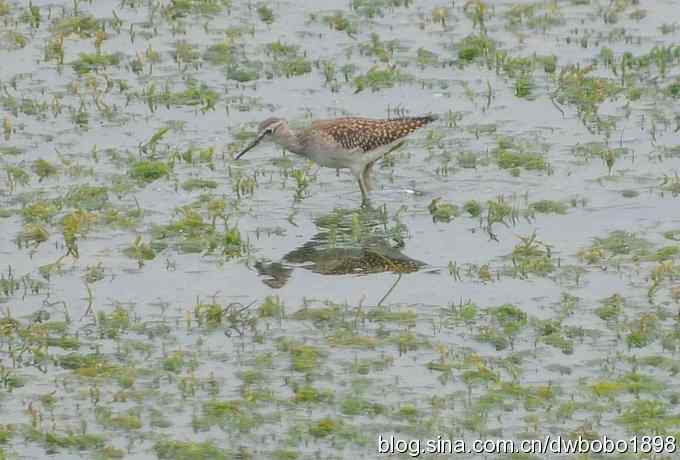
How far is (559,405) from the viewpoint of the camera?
1443 centimetres

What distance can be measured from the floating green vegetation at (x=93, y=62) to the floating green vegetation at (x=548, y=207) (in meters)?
6.77

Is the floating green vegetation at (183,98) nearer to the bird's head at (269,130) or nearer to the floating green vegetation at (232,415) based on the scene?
the bird's head at (269,130)

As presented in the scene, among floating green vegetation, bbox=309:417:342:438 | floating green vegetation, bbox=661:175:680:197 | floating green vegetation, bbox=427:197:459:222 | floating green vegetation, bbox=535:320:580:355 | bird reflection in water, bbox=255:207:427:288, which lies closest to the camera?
floating green vegetation, bbox=309:417:342:438

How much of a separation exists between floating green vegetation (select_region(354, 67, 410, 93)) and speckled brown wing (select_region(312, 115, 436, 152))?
2828 millimetres

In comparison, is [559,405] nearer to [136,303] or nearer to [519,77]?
[136,303]

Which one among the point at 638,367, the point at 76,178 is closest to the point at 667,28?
the point at 76,178

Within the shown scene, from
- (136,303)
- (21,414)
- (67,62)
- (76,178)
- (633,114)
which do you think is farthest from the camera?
(67,62)

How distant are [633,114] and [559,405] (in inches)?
323

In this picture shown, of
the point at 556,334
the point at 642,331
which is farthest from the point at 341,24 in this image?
the point at 642,331

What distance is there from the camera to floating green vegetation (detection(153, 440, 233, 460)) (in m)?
13.7

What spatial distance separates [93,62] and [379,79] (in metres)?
3.62

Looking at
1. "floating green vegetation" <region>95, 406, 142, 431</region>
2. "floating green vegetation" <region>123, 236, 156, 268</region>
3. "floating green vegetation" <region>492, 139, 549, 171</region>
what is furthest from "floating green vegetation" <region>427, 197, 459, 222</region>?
"floating green vegetation" <region>95, 406, 142, 431</region>

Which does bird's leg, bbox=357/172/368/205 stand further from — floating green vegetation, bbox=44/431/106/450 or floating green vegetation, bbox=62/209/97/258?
floating green vegetation, bbox=44/431/106/450

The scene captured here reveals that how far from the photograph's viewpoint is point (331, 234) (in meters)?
18.7
